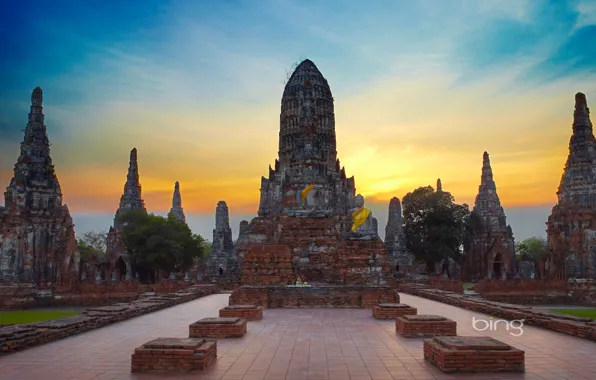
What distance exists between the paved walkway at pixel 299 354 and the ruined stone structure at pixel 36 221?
15.8 metres

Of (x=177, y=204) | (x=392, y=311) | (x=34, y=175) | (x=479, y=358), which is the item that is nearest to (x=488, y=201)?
(x=177, y=204)

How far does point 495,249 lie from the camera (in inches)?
2039

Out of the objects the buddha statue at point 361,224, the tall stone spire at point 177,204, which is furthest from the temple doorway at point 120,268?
the tall stone spire at point 177,204

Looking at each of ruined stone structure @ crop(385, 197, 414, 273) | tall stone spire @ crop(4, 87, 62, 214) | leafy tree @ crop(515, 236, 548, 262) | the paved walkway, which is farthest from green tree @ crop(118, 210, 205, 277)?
leafy tree @ crop(515, 236, 548, 262)

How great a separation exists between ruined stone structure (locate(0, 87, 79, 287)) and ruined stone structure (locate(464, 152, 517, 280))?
122 feet

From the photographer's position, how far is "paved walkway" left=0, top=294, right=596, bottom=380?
297 inches

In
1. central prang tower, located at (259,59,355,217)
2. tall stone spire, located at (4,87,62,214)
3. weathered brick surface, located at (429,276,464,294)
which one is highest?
central prang tower, located at (259,59,355,217)

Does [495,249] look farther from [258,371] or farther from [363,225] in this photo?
[258,371]

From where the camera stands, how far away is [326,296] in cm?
1794

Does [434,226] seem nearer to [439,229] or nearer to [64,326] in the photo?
[439,229]

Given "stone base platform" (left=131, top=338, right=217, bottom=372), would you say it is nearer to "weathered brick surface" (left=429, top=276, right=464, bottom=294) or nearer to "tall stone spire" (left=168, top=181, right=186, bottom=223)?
"weathered brick surface" (left=429, top=276, right=464, bottom=294)

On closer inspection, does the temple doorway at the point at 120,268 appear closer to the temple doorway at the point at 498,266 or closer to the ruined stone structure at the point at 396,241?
the ruined stone structure at the point at 396,241

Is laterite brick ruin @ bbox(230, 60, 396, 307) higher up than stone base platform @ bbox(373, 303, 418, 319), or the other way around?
laterite brick ruin @ bbox(230, 60, 396, 307)

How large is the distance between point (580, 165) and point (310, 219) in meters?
15.6
